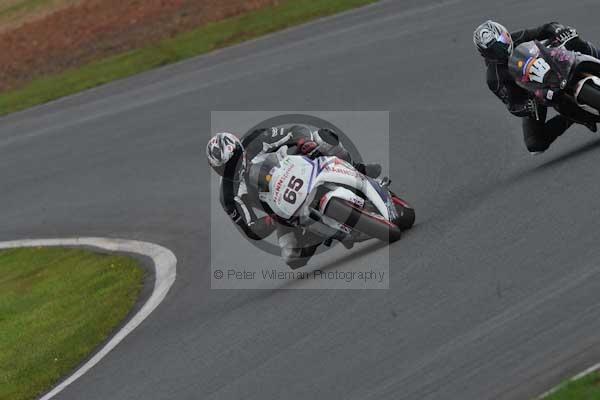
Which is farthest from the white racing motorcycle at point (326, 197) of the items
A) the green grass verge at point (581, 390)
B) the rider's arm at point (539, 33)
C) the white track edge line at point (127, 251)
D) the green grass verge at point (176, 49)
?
the green grass verge at point (176, 49)

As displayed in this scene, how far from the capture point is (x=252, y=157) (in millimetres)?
10500

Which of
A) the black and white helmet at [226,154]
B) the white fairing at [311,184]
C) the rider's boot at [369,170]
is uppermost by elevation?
the black and white helmet at [226,154]

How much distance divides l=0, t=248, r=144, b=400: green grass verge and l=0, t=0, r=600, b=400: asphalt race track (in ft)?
1.86

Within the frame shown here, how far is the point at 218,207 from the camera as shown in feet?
47.1

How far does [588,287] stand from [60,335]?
18.4 ft

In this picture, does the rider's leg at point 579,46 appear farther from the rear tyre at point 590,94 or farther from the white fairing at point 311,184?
the white fairing at point 311,184

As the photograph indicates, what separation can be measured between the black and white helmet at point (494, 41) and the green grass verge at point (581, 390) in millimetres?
5281

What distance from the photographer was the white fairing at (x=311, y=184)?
32.6 ft

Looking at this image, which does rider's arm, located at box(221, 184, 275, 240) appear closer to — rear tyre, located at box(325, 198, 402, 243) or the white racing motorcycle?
the white racing motorcycle

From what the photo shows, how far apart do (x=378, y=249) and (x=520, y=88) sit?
2453 mm

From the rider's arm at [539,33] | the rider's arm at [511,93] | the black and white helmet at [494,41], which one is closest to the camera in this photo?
the rider's arm at [539,33]

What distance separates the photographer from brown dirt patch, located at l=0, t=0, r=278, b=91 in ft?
77.6

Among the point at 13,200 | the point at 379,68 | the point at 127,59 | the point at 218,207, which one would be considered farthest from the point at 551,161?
the point at 127,59

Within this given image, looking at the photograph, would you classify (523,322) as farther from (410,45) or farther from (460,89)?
(410,45)
